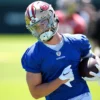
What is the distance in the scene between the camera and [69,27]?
482 inches

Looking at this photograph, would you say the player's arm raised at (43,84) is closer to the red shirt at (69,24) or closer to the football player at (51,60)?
the football player at (51,60)

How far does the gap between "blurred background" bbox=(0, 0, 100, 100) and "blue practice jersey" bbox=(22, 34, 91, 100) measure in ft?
13.1

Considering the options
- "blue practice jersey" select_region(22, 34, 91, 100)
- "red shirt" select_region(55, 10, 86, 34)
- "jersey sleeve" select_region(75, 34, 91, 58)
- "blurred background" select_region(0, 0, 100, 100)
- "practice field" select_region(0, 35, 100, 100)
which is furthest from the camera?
"red shirt" select_region(55, 10, 86, 34)

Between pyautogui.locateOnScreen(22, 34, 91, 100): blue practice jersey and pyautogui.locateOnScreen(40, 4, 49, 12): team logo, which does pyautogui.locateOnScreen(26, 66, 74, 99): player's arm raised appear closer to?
pyautogui.locateOnScreen(22, 34, 91, 100): blue practice jersey

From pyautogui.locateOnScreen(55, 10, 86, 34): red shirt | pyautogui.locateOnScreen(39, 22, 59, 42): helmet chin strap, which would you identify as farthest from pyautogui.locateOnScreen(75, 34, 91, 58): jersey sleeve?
pyautogui.locateOnScreen(55, 10, 86, 34): red shirt

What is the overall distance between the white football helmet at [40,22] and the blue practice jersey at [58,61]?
0.15m

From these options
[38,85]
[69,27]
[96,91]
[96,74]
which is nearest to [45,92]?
[38,85]

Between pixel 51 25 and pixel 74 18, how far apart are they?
7605 mm

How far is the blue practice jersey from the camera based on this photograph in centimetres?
530

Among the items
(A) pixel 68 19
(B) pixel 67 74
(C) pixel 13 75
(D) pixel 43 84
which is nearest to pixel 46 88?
(D) pixel 43 84

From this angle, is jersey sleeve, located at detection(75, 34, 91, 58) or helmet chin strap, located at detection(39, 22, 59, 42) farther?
jersey sleeve, located at detection(75, 34, 91, 58)

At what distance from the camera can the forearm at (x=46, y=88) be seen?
5230 mm

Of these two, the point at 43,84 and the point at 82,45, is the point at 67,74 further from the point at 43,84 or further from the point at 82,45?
the point at 82,45

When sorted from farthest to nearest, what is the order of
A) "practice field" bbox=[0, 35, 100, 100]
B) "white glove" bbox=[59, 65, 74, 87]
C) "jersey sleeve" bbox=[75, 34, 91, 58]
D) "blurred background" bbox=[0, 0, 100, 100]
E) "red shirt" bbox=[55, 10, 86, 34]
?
"red shirt" bbox=[55, 10, 86, 34] < "blurred background" bbox=[0, 0, 100, 100] < "practice field" bbox=[0, 35, 100, 100] < "jersey sleeve" bbox=[75, 34, 91, 58] < "white glove" bbox=[59, 65, 74, 87]
